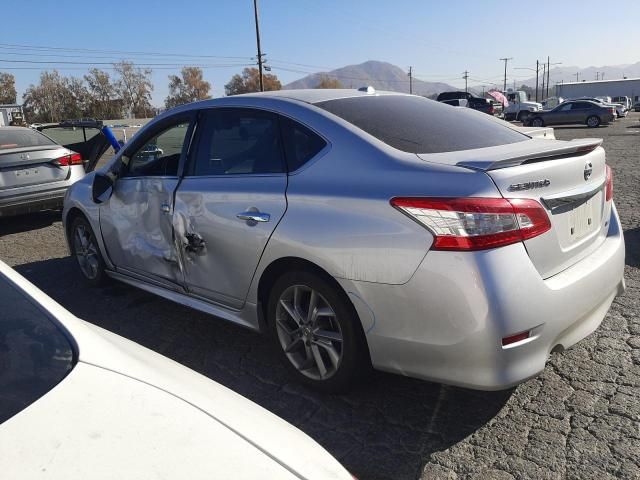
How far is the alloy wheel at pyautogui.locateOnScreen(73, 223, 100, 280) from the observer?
4812 mm

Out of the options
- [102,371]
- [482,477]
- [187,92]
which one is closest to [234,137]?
[102,371]

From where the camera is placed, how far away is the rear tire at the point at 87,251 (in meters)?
4.76

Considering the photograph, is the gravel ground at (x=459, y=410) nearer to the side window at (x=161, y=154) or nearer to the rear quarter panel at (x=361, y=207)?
the rear quarter panel at (x=361, y=207)

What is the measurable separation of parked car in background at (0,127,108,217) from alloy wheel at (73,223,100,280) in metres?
2.67

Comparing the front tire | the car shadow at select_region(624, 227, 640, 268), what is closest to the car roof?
the front tire

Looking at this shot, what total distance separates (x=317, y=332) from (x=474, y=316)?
0.94 m

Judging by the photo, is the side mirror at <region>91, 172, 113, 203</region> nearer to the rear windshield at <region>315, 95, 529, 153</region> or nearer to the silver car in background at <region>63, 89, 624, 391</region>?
the silver car in background at <region>63, 89, 624, 391</region>

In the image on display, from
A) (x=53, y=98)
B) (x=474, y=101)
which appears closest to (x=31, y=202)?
(x=474, y=101)

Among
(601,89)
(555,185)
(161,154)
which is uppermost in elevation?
(601,89)

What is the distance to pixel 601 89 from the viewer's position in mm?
84562

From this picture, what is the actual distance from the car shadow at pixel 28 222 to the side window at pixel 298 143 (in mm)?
6298

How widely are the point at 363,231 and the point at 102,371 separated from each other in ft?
4.38

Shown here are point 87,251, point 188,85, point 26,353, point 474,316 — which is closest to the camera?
point 26,353

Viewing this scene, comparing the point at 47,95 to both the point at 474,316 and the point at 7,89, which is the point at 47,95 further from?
the point at 474,316
